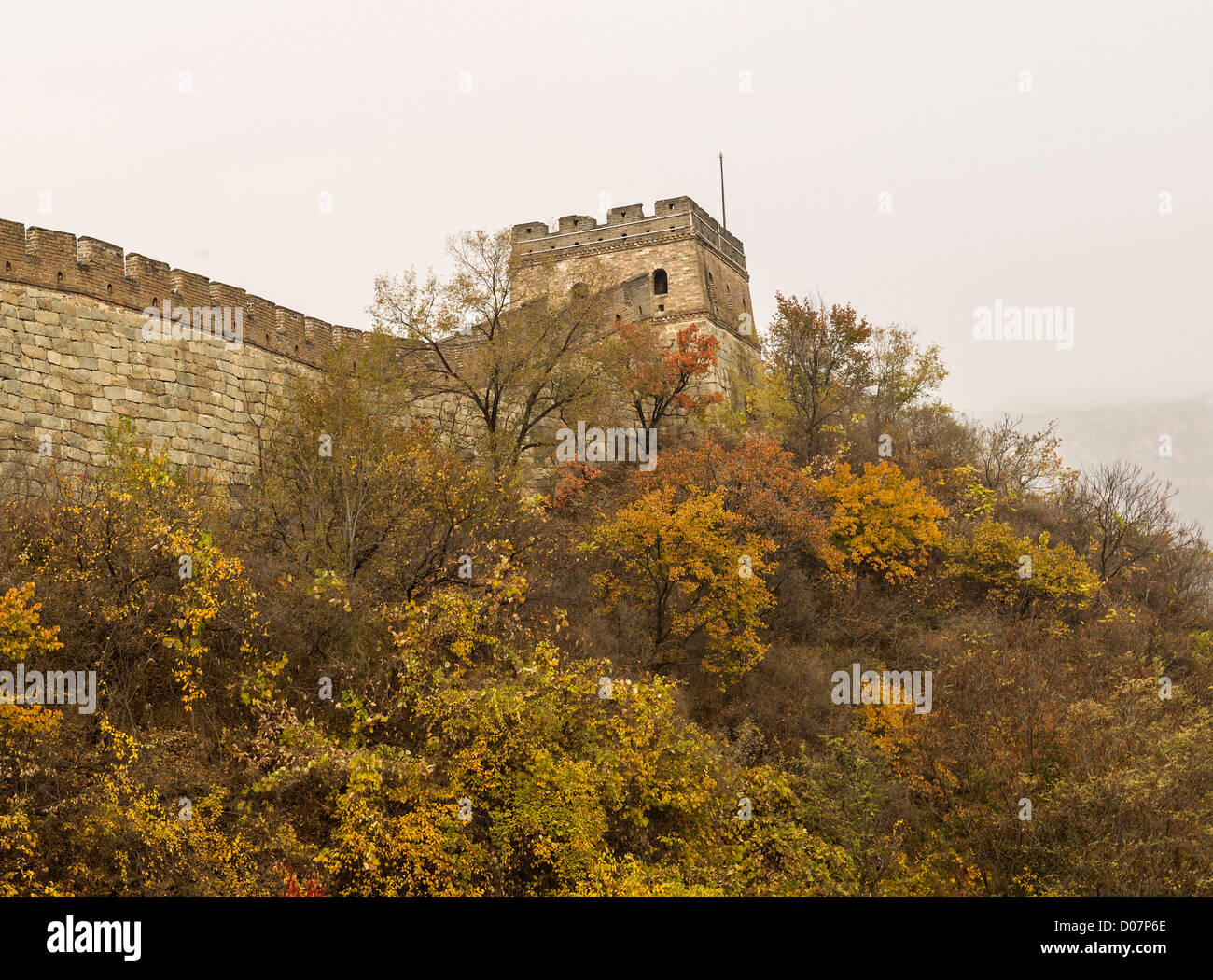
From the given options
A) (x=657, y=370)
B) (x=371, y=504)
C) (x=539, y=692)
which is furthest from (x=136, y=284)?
(x=657, y=370)

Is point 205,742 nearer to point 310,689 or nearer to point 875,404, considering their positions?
point 310,689

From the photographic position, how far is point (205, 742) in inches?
556

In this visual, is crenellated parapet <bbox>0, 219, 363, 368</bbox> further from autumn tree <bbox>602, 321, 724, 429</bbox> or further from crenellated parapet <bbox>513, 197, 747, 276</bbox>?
crenellated parapet <bbox>513, 197, 747, 276</bbox>

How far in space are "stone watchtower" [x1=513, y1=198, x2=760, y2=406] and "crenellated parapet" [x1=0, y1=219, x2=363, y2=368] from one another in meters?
10.8

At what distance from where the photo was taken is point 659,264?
114ft

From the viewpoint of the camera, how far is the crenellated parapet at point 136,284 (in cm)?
1975

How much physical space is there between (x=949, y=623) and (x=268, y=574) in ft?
51.7

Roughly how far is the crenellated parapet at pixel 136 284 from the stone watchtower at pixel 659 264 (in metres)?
10.8

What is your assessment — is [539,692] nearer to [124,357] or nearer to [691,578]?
[691,578]

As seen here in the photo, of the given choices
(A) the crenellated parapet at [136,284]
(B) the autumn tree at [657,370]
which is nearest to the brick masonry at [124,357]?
(A) the crenellated parapet at [136,284]

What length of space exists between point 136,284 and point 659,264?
17.8 metres

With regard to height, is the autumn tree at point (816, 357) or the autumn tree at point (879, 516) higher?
the autumn tree at point (816, 357)

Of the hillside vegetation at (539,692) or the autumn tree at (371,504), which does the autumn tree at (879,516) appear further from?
the autumn tree at (371,504)

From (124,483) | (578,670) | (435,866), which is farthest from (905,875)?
(124,483)
